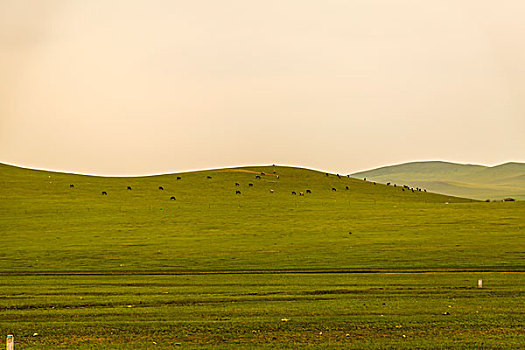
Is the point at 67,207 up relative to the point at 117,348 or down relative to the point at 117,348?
up

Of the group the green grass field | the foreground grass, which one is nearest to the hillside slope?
the green grass field

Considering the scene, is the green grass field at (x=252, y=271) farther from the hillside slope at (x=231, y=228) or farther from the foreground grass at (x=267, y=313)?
the hillside slope at (x=231, y=228)

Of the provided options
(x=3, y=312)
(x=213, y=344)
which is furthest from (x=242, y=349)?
(x=3, y=312)

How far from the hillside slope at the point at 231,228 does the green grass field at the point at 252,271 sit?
0.21m

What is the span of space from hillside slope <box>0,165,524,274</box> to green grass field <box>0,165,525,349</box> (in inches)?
8.3

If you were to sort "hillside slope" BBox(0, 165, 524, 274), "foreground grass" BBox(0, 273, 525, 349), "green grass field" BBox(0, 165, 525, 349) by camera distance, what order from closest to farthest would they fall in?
"foreground grass" BBox(0, 273, 525, 349) → "green grass field" BBox(0, 165, 525, 349) → "hillside slope" BBox(0, 165, 524, 274)

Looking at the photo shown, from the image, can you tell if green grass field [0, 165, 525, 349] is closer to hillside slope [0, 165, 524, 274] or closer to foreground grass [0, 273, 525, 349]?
foreground grass [0, 273, 525, 349]

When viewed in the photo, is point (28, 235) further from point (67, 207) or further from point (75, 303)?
point (75, 303)

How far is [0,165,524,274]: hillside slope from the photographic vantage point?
3791 cm

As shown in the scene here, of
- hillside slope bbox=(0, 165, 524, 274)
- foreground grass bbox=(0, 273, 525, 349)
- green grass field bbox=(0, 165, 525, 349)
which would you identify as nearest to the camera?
foreground grass bbox=(0, 273, 525, 349)

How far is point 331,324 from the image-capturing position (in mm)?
17141

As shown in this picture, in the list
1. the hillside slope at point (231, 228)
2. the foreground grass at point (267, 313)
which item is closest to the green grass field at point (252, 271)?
the foreground grass at point (267, 313)

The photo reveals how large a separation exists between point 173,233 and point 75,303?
1272 inches

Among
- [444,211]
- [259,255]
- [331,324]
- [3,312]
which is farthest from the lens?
[444,211]
